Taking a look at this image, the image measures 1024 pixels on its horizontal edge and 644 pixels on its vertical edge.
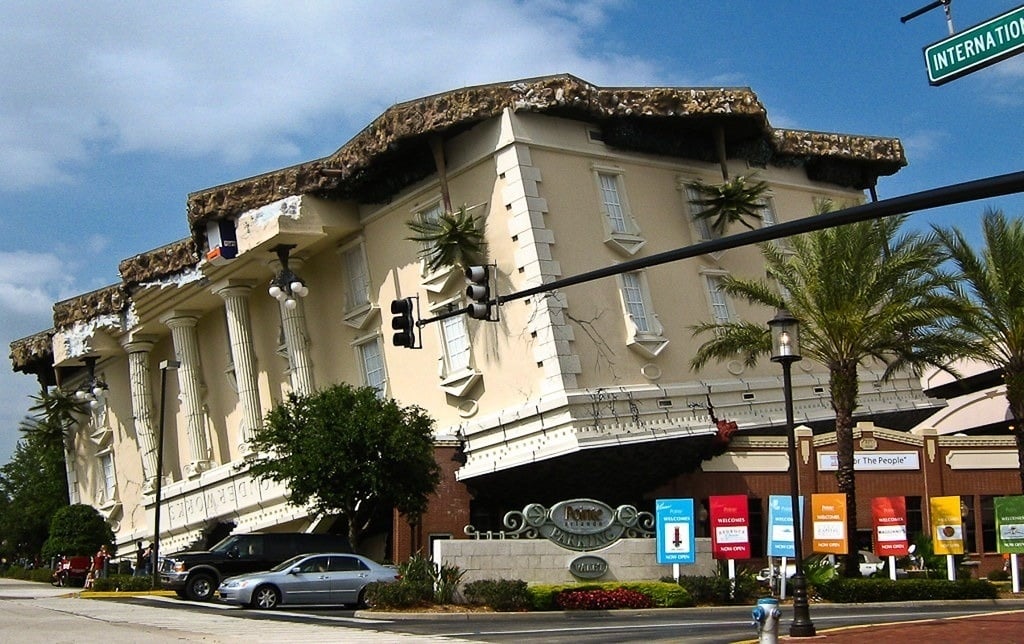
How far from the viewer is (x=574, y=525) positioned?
29844 millimetres

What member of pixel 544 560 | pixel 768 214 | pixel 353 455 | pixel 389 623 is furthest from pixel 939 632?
pixel 768 214

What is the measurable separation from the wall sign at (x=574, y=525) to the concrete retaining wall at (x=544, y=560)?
0.23m

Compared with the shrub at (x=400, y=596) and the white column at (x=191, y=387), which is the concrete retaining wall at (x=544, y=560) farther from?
the white column at (x=191, y=387)

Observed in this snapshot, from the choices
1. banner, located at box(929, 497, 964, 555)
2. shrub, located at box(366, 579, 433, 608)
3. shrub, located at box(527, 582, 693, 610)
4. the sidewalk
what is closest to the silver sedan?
shrub, located at box(366, 579, 433, 608)

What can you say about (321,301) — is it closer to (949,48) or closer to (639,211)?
(639,211)

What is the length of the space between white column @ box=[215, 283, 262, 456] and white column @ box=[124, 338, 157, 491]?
10.8 meters

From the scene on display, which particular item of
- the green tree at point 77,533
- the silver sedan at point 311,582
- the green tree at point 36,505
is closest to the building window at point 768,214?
the silver sedan at point 311,582

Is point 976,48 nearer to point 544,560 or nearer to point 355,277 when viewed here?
point 544,560

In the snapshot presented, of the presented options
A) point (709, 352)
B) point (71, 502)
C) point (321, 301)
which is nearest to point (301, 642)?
point (709, 352)

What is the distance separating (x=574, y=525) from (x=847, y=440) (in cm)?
793

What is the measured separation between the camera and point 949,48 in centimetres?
1180

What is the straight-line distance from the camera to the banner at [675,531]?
98.7ft

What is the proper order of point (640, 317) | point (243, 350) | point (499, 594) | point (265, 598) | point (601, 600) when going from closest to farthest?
point (499, 594) → point (601, 600) → point (265, 598) → point (640, 317) → point (243, 350)

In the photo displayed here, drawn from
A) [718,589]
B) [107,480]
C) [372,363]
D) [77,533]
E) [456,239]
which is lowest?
[77,533]
